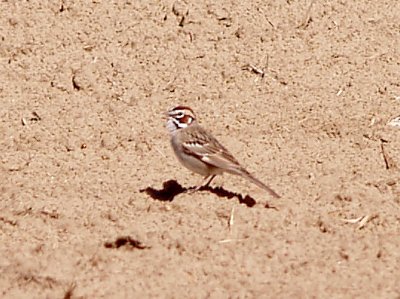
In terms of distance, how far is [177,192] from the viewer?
29.5 feet

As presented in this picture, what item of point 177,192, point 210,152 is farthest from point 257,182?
point 177,192

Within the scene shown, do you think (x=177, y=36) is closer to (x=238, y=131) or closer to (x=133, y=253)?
(x=238, y=131)

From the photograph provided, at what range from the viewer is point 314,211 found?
340 inches

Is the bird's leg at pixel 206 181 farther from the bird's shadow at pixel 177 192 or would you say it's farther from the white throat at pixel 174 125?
the white throat at pixel 174 125

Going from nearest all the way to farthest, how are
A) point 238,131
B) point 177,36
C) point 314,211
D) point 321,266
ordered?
point 321,266 → point 314,211 → point 238,131 → point 177,36

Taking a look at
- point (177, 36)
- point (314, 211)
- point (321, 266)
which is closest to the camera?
point (321, 266)

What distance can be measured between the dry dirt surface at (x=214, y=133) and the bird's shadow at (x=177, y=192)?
0.02m

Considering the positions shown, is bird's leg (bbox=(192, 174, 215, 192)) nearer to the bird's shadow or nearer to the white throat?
the bird's shadow

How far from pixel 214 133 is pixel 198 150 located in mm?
859

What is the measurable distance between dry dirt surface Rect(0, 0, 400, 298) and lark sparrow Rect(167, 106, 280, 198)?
18 centimetres

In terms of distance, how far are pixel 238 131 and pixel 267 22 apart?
146 cm

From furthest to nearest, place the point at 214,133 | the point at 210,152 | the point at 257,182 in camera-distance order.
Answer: the point at 214,133 → the point at 210,152 → the point at 257,182

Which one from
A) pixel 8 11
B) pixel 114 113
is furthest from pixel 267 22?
pixel 8 11

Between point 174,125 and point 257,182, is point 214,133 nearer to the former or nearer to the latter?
point 174,125
